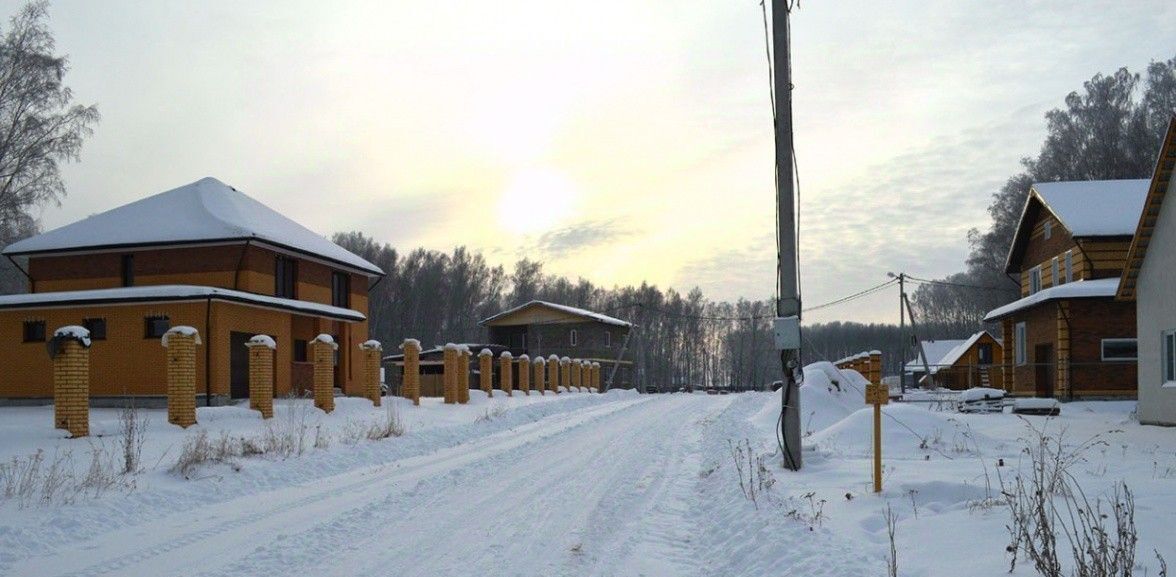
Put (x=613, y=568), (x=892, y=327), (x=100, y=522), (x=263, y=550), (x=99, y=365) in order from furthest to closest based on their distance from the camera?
1. (x=892, y=327)
2. (x=99, y=365)
3. (x=100, y=522)
4. (x=263, y=550)
5. (x=613, y=568)

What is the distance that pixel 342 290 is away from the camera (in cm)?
3566

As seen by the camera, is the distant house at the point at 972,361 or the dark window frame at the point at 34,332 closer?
the dark window frame at the point at 34,332

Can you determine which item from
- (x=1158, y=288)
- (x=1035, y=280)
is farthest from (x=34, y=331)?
(x=1035, y=280)

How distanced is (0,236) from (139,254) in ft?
71.4

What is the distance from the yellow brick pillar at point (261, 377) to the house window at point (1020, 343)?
29153mm

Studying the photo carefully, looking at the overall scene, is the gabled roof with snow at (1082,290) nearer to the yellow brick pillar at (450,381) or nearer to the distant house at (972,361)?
the yellow brick pillar at (450,381)

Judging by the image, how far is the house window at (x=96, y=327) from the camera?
86.0ft

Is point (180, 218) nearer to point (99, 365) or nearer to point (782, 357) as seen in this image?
point (99, 365)

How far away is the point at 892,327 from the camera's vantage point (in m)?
147

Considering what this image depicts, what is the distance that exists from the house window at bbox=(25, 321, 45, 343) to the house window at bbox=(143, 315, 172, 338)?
4.14m

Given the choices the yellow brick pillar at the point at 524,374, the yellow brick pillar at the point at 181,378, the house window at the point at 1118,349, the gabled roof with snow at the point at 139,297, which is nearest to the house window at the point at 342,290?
the gabled roof with snow at the point at 139,297

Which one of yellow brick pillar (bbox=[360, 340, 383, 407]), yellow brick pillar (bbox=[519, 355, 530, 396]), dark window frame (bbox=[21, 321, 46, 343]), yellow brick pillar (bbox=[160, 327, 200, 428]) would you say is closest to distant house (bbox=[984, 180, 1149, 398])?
yellow brick pillar (bbox=[519, 355, 530, 396])

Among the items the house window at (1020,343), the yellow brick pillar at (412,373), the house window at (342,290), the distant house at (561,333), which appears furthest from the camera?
the distant house at (561,333)

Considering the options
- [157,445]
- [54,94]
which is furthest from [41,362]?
[157,445]
